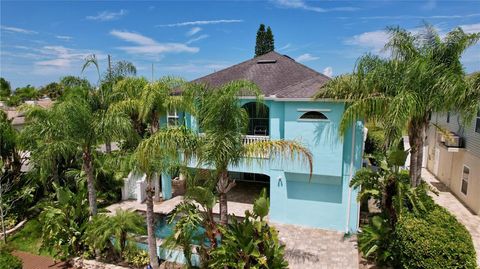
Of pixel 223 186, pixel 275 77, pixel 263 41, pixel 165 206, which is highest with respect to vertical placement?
pixel 263 41

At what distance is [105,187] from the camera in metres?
21.1

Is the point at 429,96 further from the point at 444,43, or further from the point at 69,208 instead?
the point at 69,208

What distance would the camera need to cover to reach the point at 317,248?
14508 mm

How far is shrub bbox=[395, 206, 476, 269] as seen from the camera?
10.2 meters

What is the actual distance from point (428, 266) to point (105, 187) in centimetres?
1909

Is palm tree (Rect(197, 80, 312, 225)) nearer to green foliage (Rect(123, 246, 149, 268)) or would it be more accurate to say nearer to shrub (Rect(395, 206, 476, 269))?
green foliage (Rect(123, 246, 149, 268))

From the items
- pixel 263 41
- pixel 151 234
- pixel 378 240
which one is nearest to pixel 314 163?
pixel 378 240

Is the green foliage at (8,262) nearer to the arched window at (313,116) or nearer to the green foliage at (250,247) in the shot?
the green foliage at (250,247)

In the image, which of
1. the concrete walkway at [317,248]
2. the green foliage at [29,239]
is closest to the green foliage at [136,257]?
the green foliage at [29,239]

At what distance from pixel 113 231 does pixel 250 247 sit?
6.34 m

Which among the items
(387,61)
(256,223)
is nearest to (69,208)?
(256,223)

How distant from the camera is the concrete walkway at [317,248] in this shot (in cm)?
1320

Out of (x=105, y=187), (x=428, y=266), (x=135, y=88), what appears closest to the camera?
(x=428, y=266)

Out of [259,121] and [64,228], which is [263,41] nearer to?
[259,121]
